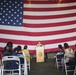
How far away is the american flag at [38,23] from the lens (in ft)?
32.8

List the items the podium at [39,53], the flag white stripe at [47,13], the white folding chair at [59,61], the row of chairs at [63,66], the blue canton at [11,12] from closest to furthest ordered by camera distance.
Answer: the row of chairs at [63,66] < the white folding chair at [59,61] < the podium at [39,53] < the blue canton at [11,12] < the flag white stripe at [47,13]

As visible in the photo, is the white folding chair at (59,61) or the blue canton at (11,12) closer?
the white folding chair at (59,61)

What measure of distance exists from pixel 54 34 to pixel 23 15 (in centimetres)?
155

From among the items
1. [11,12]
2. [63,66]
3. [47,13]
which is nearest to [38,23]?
[47,13]

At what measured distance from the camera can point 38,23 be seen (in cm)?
1027

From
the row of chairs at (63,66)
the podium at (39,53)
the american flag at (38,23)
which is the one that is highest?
the american flag at (38,23)

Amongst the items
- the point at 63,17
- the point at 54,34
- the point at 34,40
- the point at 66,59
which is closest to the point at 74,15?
the point at 63,17

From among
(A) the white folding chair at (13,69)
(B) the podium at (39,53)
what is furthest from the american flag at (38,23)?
(A) the white folding chair at (13,69)

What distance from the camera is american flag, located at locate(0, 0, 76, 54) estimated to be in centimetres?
1001

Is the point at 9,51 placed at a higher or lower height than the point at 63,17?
lower

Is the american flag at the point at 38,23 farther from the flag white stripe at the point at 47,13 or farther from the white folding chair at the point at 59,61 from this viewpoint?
the white folding chair at the point at 59,61

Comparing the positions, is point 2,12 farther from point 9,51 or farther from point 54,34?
point 9,51

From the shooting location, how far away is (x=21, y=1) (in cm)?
991

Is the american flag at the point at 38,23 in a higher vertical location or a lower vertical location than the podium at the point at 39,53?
higher
